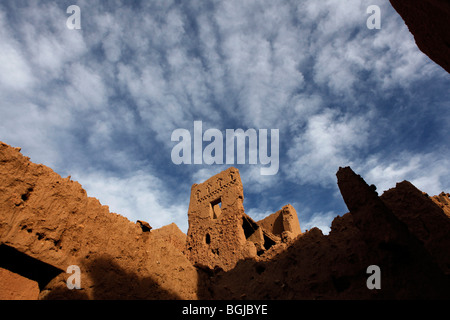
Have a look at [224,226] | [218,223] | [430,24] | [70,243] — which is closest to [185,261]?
[70,243]

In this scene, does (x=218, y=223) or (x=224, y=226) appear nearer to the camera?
(x=224, y=226)

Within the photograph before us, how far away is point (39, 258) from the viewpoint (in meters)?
3.71

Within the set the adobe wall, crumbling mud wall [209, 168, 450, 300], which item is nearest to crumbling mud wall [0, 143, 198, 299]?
crumbling mud wall [209, 168, 450, 300]

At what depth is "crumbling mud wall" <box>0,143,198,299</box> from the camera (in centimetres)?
366

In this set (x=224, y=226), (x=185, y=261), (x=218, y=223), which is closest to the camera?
(x=185, y=261)

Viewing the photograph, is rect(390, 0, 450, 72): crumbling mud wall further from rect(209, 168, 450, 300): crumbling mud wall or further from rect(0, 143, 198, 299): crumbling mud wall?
rect(0, 143, 198, 299): crumbling mud wall

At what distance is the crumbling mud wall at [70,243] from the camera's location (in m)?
3.66

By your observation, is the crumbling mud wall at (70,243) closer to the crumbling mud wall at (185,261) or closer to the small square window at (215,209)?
the crumbling mud wall at (185,261)

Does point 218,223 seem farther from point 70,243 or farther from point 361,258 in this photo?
point 70,243

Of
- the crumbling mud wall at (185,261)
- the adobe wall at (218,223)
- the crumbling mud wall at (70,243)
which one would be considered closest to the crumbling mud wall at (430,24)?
the crumbling mud wall at (185,261)

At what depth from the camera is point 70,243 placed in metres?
4.23
